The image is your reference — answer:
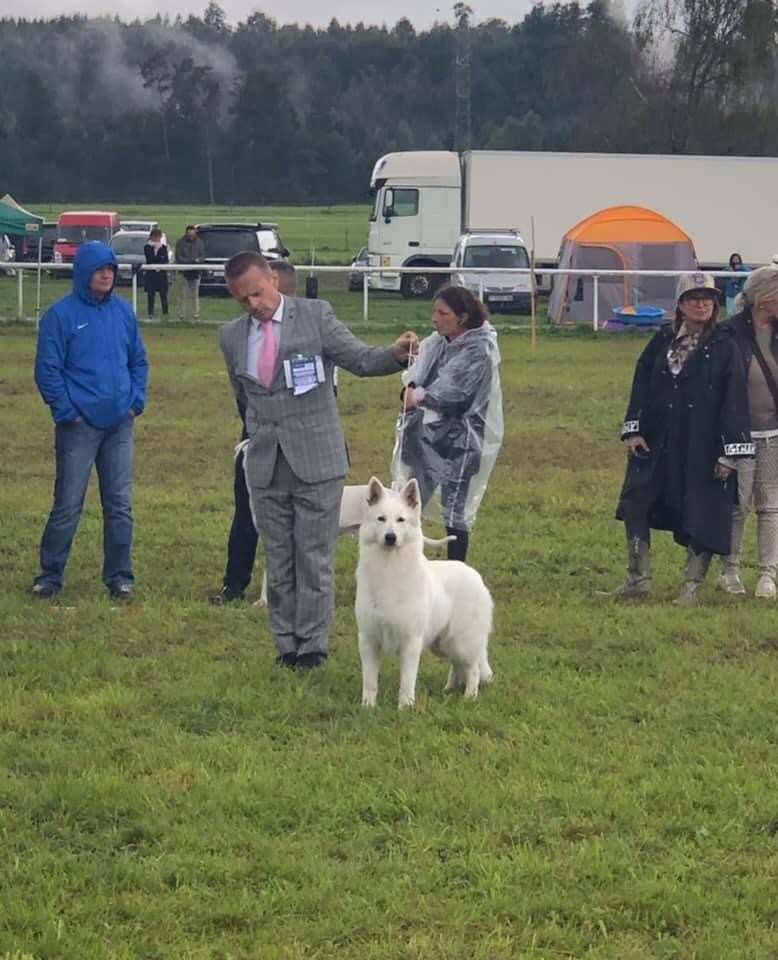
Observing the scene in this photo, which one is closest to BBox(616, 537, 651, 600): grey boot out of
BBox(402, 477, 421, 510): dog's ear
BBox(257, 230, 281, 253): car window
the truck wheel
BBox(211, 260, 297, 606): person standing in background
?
BBox(211, 260, 297, 606): person standing in background

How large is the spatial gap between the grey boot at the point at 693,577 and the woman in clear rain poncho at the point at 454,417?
1291 millimetres

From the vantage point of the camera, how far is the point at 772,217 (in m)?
38.7

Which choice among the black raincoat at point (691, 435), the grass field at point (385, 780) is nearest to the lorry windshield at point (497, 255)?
the grass field at point (385, 780)

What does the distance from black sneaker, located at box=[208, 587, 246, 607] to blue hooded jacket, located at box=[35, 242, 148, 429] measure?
1.13 m

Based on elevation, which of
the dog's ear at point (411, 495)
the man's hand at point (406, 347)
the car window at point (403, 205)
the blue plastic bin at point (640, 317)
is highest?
the car window at point (403, 205)

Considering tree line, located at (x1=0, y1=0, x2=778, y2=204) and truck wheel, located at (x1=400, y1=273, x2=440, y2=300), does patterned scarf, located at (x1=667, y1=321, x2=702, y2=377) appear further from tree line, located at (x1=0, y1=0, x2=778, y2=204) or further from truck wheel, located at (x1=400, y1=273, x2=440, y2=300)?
tree line, located at (x1=0, y1=0, x2=778, y2=204)

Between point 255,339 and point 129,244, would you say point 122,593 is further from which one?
point 129,244

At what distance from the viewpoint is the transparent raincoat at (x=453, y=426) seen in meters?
8.49

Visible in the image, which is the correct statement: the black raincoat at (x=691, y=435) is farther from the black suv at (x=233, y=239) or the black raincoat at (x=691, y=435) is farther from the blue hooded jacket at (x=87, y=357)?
the black suv at (x=233, y=239)

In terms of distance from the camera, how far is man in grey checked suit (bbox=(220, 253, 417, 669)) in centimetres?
726

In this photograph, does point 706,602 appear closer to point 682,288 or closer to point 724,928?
point 682,288

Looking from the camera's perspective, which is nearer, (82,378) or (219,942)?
(219,942)


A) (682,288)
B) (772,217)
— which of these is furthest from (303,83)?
(682,288)

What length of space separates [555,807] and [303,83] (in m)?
102
